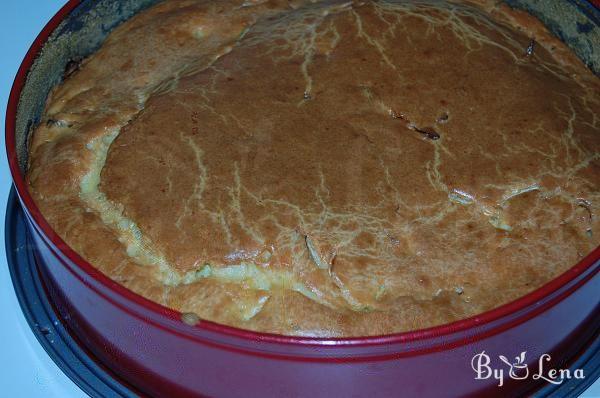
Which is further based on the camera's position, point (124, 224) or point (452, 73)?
point (452, 73)

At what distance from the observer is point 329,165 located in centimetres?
157

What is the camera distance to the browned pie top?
1.43 m

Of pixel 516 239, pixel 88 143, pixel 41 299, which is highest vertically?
pixel 88 143

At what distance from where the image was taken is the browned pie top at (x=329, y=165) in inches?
56.2

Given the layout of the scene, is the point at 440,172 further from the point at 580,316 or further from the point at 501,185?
the point at 580,316

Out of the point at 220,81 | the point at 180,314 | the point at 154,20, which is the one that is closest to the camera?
the point at 180,314

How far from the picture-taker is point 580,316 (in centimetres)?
150

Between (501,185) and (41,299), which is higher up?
(501,185)

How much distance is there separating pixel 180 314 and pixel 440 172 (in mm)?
612

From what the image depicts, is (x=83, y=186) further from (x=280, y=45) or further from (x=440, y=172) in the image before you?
(x=440, y=172)

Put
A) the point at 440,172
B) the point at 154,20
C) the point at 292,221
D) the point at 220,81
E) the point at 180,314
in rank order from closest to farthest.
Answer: the point at 180,314, the point at 292,221, the point at 440,172, the point at 220,81, the point at 154,20

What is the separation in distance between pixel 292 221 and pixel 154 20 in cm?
80

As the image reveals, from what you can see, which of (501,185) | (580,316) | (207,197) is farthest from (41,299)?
(580,316)

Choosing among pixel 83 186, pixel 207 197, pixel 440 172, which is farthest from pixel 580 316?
pixel 83 186
